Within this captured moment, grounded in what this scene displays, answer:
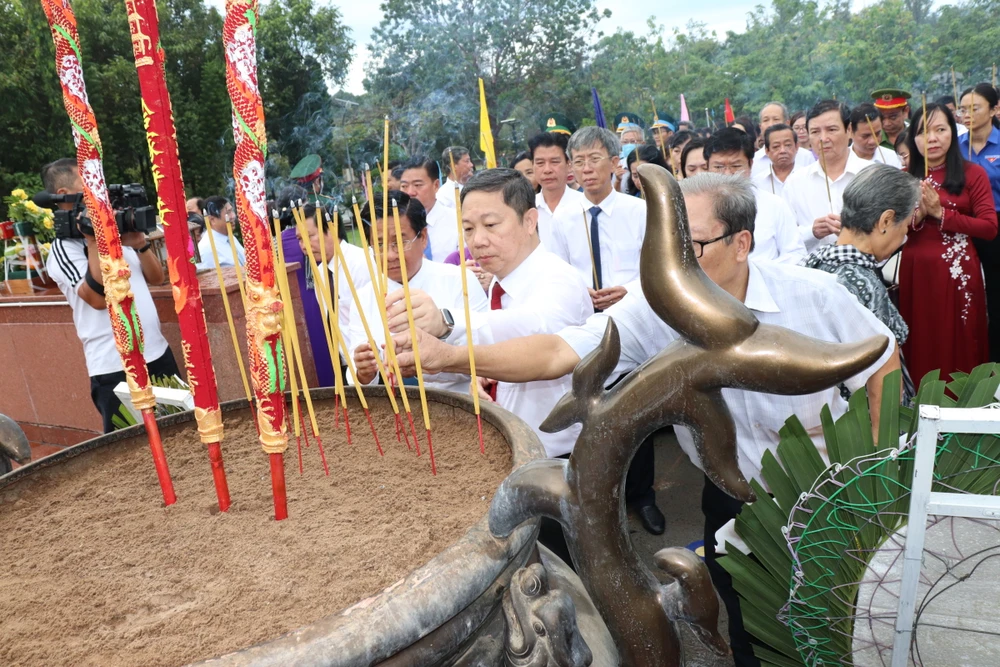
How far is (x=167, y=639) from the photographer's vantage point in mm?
931

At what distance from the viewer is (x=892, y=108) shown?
5.54 meters

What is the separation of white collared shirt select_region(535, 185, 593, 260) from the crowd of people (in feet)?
0.04

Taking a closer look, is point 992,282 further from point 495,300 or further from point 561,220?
point 495,300

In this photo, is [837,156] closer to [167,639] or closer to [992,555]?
[992,555]

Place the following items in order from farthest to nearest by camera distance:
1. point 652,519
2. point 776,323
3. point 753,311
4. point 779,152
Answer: point 779,152 < point 652,519 < point 776,323 < point 753,311

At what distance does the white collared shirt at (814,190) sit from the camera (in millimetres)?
4230

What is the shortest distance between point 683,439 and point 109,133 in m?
15.0

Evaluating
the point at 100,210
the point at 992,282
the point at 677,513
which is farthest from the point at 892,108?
the point at 100,210

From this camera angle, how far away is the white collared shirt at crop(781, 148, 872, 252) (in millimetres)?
4230

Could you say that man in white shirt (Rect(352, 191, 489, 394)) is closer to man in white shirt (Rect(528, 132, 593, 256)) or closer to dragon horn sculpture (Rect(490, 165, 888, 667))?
dragon horn sculpture (Rect(490, 165, 888, 667))

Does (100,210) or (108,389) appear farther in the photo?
(108,389)

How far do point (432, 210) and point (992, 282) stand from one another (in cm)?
332

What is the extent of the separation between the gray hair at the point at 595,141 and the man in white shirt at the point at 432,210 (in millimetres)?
1110

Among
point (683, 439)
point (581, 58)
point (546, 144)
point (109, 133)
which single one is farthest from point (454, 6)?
point (683, 439)
